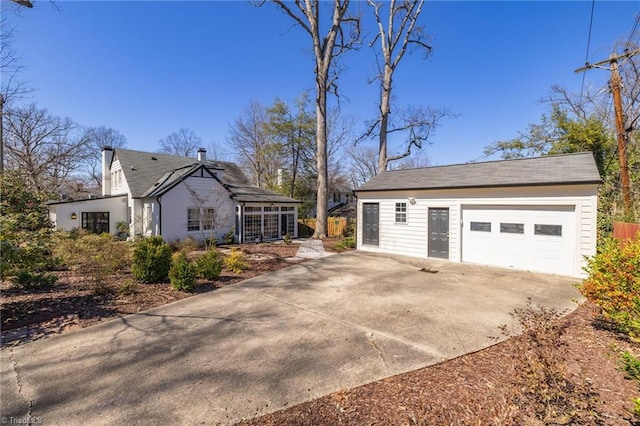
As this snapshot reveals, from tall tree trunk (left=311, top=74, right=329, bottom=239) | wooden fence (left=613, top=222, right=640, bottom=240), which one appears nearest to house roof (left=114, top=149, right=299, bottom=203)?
tall tree trunk (left=311, top=74, right=329, bottom=239)

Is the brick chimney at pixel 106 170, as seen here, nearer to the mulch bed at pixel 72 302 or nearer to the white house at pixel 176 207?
the white house at pixel 176 207

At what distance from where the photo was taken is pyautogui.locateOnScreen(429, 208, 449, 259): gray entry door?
34.6 feet

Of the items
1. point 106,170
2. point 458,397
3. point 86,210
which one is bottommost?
point 458,397

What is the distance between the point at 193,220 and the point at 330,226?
352 inches

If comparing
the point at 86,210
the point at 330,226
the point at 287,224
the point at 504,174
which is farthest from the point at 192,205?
the point at 504,174

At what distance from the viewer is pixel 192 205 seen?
49.5ft

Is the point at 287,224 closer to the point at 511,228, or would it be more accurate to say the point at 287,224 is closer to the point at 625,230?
the point at 511,228

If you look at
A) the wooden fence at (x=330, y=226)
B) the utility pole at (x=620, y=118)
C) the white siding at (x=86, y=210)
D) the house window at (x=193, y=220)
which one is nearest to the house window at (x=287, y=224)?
the wooden fence at (x=330, y=226)

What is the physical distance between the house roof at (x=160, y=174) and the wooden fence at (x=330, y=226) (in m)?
2.73

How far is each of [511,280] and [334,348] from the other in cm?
664

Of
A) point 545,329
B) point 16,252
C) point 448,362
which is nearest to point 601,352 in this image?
point 545,329

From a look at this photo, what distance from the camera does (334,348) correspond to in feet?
12.9

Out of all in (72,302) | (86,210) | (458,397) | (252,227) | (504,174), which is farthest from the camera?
(252,227)

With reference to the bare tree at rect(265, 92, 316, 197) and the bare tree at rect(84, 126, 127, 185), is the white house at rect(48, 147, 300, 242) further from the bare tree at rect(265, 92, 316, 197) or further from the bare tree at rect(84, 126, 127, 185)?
the bare tree at rect(84, 126, 127, 185)
